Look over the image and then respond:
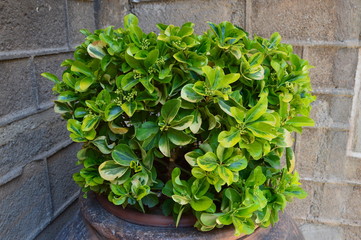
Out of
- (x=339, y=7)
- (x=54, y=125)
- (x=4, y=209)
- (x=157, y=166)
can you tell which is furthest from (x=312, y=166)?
(x=4, y=209)

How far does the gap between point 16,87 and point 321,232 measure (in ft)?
4.81

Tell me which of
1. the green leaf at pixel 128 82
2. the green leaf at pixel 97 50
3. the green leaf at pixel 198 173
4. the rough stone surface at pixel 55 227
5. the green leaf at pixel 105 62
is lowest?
the rough stone surface at pixel 55 227

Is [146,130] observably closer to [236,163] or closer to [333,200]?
[236,163]

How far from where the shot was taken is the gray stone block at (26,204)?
3.19ft

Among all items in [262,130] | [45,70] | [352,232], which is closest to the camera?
[262,130]

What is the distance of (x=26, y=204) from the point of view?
1061 mm

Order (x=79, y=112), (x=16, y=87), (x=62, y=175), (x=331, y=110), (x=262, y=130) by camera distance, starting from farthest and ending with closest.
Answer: (x=331, y=110) → (x=62, y=175) → (x=16, y=87) → (x=79, y=112) → (x=262, y=130)

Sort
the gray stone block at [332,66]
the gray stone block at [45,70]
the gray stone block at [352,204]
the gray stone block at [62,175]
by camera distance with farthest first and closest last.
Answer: the gray stone block at [352,204] < the gray stone block at [332,66] < the gray stone block at [62,175] < the gray stone block at [45,70]

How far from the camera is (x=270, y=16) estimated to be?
52.9 inches

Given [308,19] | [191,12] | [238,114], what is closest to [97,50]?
[238,114]

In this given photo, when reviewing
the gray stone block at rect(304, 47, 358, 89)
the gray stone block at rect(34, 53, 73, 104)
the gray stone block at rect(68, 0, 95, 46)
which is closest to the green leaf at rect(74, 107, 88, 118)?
the gray stone block at rect(34, 53, 73, 104)

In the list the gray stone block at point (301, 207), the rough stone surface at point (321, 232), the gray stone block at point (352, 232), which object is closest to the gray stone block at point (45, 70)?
the gray stone block at point (301, 207)

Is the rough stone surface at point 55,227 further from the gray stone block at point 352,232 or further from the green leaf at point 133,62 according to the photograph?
the gray stone block at point 352,232

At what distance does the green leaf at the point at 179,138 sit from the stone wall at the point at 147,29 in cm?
58
